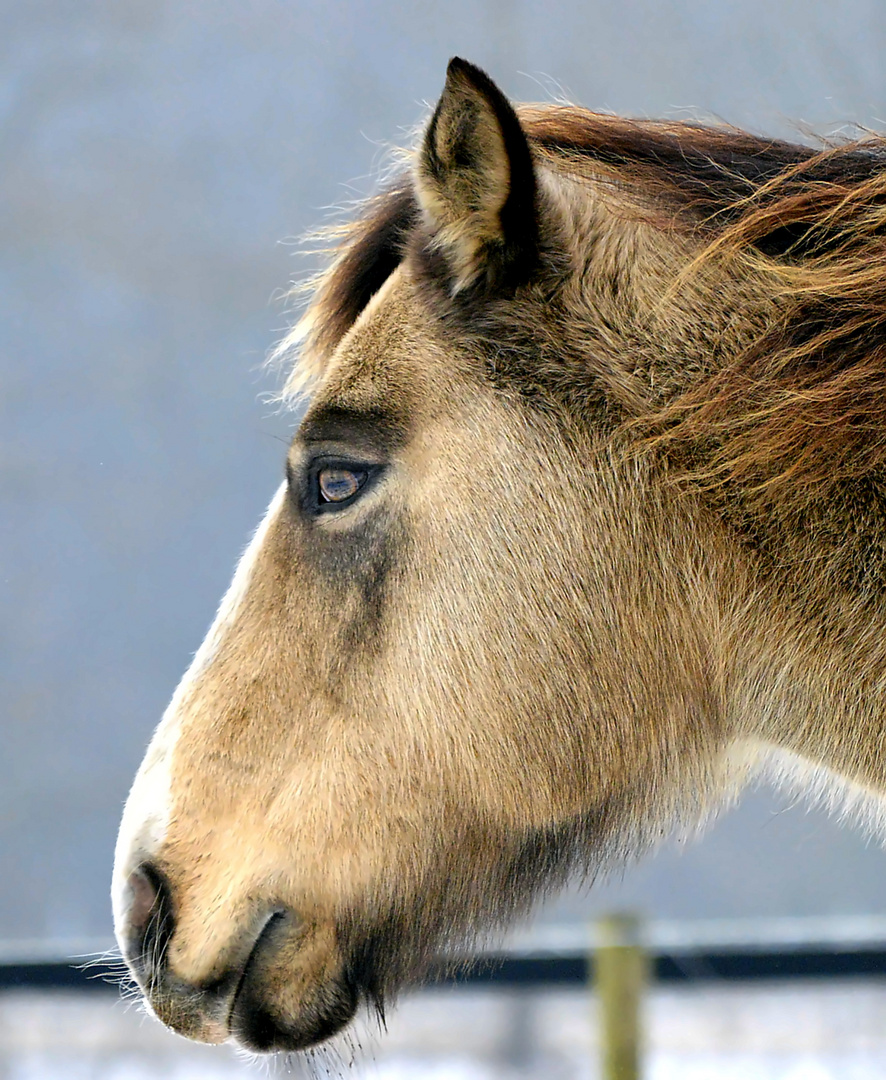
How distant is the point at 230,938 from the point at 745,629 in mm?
627

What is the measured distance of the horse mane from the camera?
3.49ft

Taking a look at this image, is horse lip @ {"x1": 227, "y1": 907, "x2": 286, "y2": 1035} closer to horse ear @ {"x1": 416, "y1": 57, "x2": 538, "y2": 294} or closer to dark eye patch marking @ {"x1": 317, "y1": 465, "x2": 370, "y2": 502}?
dark eye patch marking @ {"x1": 317, "y1": 465, "x2": 370, "y2": 502}

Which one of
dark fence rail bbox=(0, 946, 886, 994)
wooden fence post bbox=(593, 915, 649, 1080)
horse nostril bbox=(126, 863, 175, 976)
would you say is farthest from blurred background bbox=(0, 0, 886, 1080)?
horse nostril bbox=(126, 863, 175, 976)

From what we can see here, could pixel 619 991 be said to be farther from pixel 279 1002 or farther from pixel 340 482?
pixel 340 482

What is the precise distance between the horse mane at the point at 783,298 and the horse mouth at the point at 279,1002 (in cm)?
66

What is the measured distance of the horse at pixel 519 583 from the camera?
1.09 meters

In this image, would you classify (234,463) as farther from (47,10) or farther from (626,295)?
(626,295)

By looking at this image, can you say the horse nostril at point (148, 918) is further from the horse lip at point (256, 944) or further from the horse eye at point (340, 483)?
the horse eye at point (340, 483)

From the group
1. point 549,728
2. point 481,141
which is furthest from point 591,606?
point 481,141

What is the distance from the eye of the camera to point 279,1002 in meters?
1.16

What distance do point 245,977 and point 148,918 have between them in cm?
12

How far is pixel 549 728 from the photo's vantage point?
3.75 ft

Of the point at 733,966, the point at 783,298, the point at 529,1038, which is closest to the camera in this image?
the point at 783,298

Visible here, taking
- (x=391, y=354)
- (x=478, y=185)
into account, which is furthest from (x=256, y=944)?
(x=478, y=185)
